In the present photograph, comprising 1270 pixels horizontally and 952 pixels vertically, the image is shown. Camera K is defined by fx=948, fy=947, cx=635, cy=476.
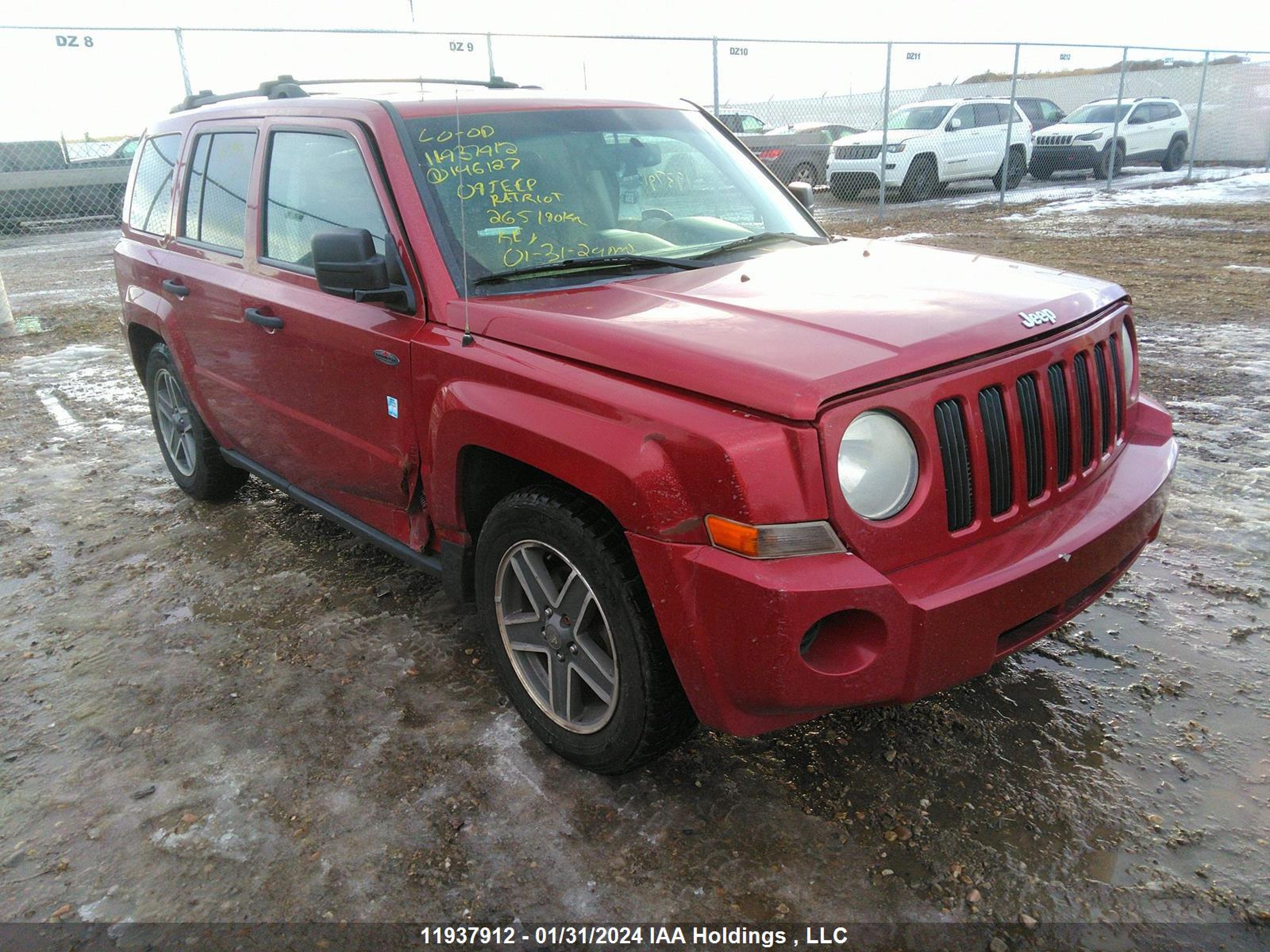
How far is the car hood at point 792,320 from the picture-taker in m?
2.13

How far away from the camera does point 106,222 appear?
738 inches

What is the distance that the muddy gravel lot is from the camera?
2312 mm

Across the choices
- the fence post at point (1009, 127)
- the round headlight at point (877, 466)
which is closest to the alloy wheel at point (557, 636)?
the round headlight at point (877, 466)

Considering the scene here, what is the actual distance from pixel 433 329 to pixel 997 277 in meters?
1.71

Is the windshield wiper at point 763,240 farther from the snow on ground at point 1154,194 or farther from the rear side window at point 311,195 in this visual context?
the snow on ground at point 1154,194

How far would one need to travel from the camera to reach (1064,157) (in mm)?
21484

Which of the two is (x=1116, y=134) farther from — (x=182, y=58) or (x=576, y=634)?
(x=576, y=634)

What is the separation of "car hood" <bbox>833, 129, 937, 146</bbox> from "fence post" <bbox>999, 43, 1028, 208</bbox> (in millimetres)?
1425

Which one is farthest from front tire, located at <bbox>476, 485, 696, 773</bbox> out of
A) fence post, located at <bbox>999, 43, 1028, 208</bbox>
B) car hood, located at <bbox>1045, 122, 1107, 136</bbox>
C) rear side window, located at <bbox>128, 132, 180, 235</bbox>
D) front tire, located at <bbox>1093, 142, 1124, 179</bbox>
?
car hood, located at <bbox>1045, 122, 1107, 136</bbox>

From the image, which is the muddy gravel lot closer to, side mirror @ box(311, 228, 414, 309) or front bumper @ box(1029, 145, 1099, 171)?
side mirror @ box(311, 228, 414, 309)

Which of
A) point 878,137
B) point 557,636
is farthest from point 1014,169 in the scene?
point 557,636

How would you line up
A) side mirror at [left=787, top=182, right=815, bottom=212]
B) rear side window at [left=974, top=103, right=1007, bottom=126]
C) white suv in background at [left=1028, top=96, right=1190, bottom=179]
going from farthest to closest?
1. white suv in background at [left=1028, top=96, right=1190, bottom=179]
2. rear side window at [left=974, top=103, right=1007, bottom=126]
3. side mirror at [left=787, top=182, right=815, bottom=212]

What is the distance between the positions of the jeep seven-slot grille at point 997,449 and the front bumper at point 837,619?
95 mm

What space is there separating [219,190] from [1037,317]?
3.37 meters
